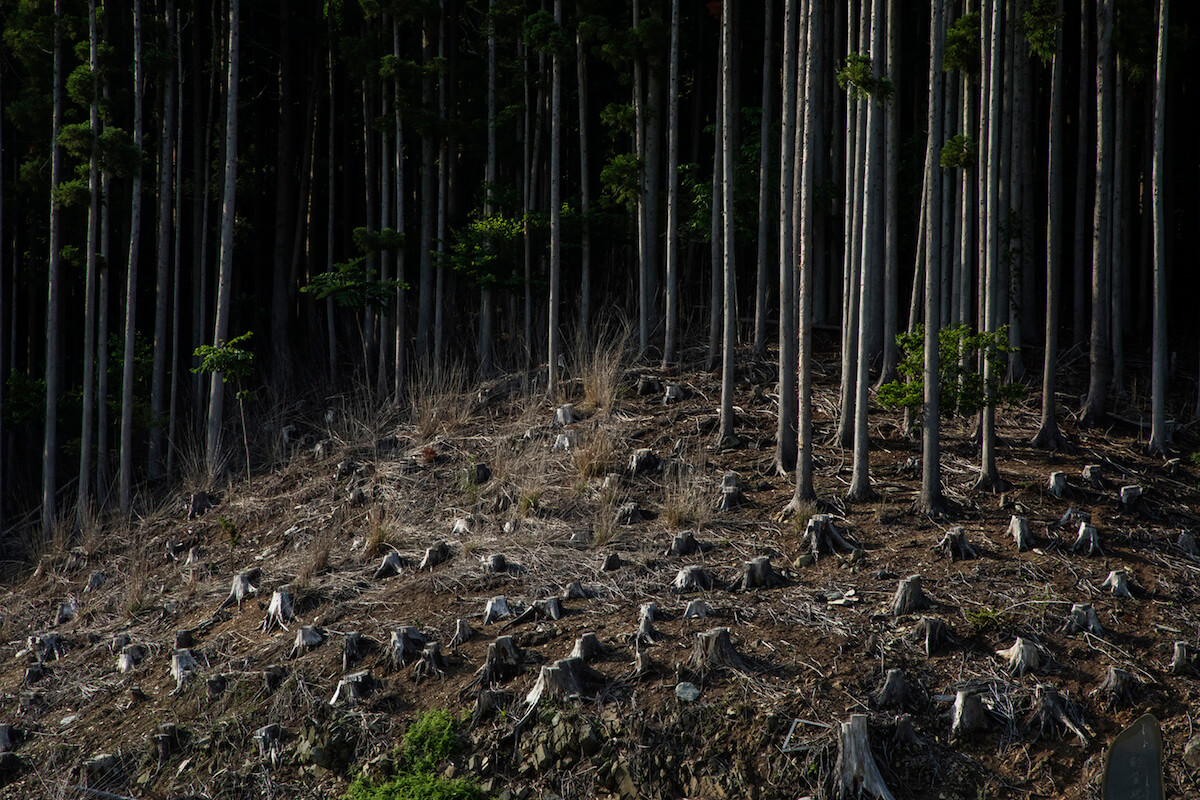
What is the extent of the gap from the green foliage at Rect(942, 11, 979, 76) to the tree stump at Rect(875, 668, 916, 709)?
18.6ft

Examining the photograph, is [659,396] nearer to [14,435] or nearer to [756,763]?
[756,763]

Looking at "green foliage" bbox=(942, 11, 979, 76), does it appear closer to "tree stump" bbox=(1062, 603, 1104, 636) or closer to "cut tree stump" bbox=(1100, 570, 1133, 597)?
"cut tree stump" bbox=(1100, 570, 1133, 597)

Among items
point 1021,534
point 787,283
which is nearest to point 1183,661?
point 1021,534

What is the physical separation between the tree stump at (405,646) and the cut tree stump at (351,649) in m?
0.30

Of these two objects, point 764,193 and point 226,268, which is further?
point 226,268

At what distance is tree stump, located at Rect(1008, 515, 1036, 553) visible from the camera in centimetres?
674

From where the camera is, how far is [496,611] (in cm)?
661

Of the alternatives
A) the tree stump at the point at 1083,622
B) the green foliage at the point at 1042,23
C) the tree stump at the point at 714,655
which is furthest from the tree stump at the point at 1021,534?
the green foliage at the point at 1042,23

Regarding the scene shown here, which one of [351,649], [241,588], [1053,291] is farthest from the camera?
[1053,291]

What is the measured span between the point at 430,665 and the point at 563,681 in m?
1.05

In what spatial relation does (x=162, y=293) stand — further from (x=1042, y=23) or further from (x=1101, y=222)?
(x=1101, y=222)

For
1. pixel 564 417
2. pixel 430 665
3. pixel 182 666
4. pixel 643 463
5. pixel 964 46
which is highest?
pixel 964 46

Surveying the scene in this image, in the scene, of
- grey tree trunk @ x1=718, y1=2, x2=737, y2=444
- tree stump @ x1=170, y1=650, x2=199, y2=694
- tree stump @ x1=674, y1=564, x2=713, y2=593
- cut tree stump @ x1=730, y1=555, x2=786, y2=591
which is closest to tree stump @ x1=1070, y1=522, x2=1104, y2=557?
cut tree stump @ x1=730, y1=555, x2=786, y2=591

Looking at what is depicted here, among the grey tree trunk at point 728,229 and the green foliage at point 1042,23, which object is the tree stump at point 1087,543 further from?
the green foliage at point 1042,23
